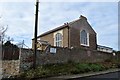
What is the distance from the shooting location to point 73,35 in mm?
35875

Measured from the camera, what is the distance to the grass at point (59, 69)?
20.8 m

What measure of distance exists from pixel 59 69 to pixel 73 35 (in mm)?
13394

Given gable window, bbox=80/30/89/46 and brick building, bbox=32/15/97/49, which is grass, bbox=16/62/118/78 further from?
gable window, bbox=80/30/89/46

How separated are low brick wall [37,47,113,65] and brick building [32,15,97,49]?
5.26m

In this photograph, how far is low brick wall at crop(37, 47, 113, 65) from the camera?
2435 centimetres

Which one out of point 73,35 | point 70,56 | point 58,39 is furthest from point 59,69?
point 58,39

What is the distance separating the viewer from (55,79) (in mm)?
18844

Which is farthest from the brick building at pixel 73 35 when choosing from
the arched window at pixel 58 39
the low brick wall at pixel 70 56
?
the low brick wall at pixel 70 56

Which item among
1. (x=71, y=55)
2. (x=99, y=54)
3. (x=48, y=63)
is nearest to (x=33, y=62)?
→ (x=48, y=63)

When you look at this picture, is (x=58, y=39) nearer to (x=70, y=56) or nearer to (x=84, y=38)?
(x=84, y=38)

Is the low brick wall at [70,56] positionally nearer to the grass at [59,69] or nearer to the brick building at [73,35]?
the grass at [59,69]

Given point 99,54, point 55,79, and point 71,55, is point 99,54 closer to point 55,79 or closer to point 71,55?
point 71,55

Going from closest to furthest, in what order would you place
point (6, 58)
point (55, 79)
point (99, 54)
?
point (55, 79), point (6, 58), point (99, 54)

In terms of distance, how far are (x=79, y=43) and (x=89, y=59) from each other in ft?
24.3
